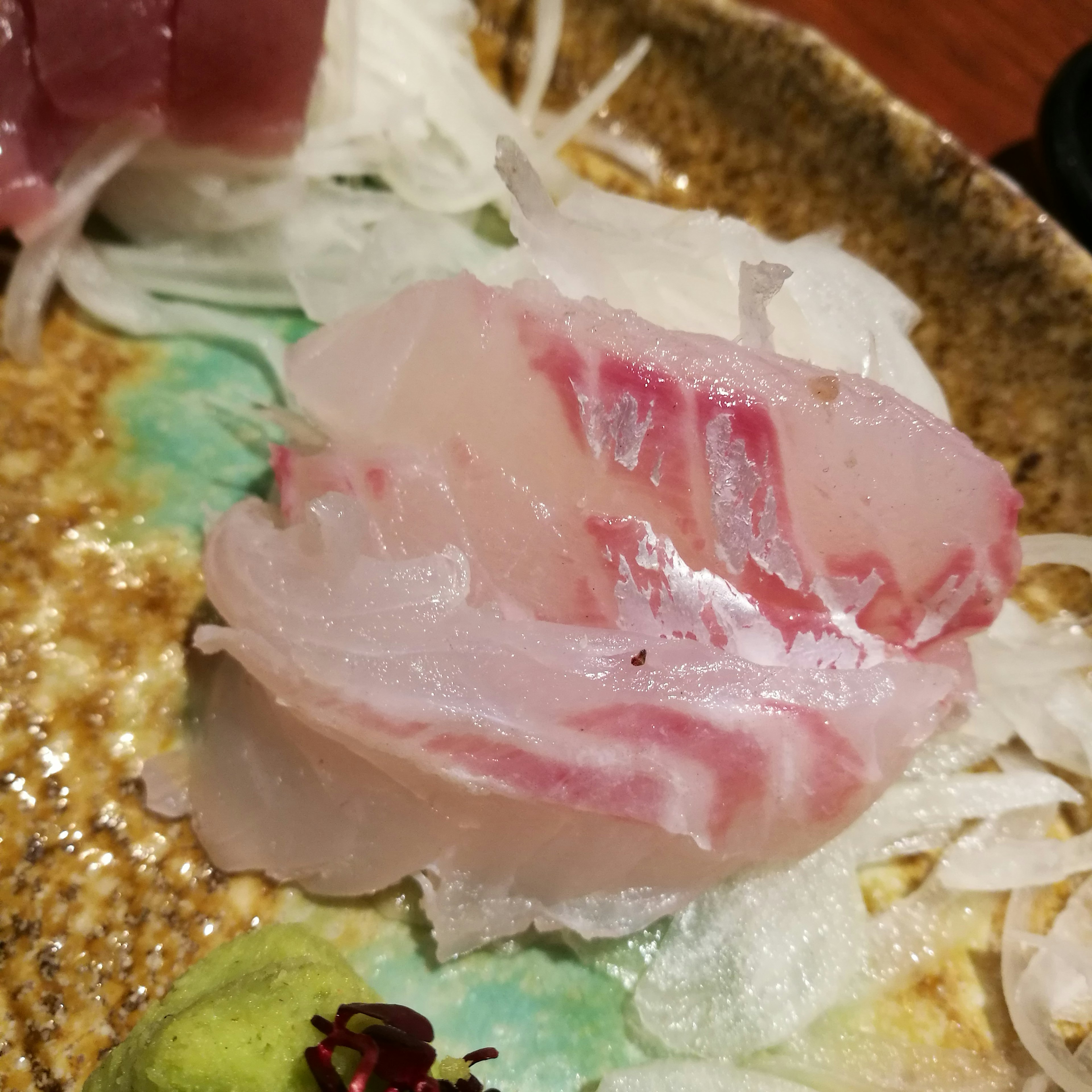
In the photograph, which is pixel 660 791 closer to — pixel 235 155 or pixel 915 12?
pixel 235 155

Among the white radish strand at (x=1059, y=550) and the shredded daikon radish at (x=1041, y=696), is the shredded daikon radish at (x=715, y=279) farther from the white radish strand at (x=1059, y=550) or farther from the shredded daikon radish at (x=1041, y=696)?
the shredded daikon radish at (x=1041, y=696)

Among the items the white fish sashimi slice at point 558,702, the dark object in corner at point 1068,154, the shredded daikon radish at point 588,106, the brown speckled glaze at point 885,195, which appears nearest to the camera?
the white fish sashimi slice at point 558,702

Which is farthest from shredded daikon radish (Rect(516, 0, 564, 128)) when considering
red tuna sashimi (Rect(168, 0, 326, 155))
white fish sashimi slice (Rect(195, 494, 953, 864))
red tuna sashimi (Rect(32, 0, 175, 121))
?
white fish sashimi slice (Rect(195, 494, 953, 864))

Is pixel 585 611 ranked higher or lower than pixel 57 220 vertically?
higher

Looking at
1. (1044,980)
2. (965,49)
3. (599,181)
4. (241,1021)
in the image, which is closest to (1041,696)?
(1044,980)

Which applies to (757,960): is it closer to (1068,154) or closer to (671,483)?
(671,483)

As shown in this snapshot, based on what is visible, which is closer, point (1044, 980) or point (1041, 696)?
point (1044, 980)

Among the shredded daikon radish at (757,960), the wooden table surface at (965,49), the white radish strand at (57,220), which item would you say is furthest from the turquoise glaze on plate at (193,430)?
the wooden table surface at (965,49)
